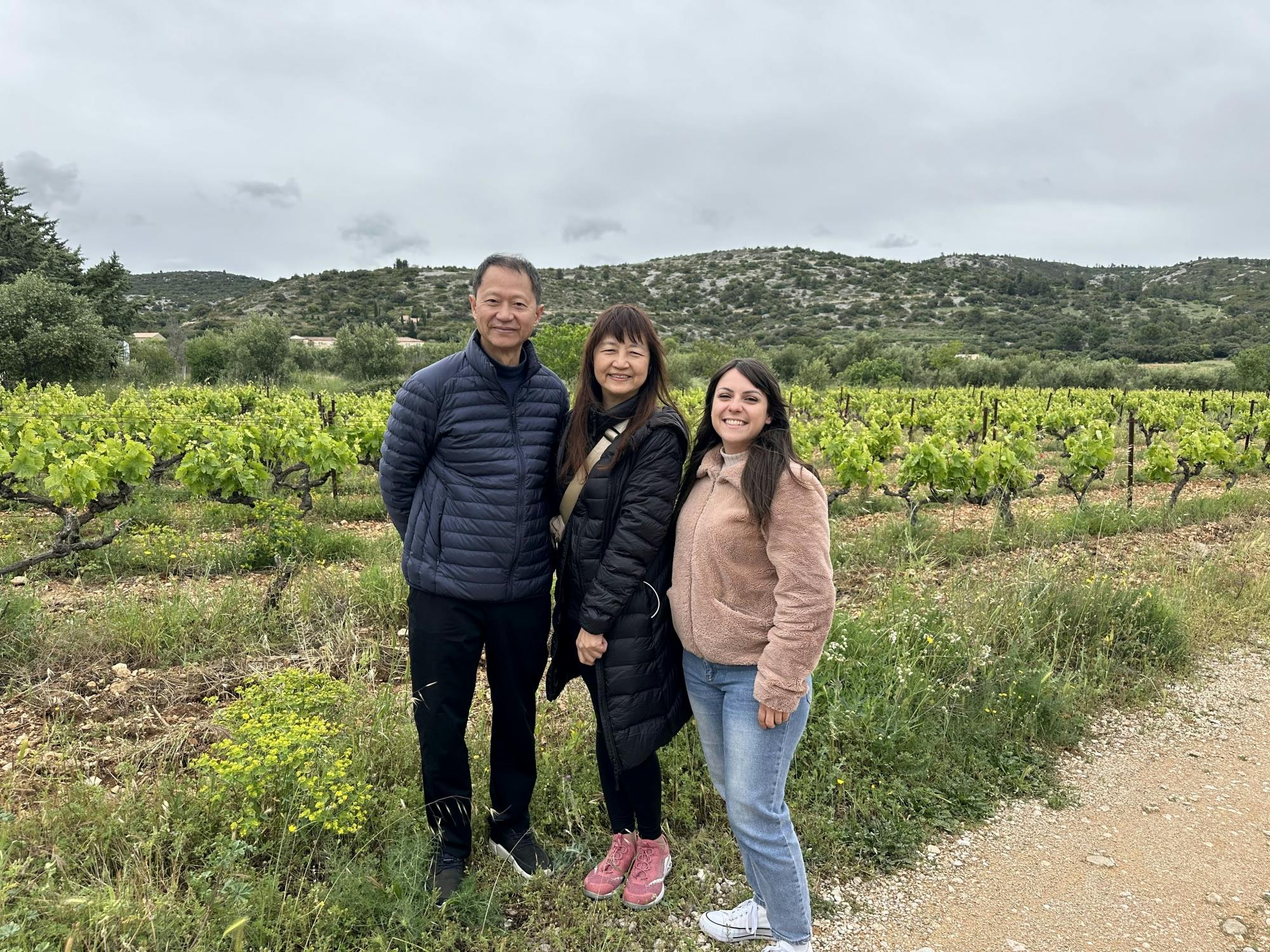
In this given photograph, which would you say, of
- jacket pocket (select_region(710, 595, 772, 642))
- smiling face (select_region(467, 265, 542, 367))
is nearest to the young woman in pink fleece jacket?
jacket pocket (select_region(710, 595, 772, 642))

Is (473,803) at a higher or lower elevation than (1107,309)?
lower

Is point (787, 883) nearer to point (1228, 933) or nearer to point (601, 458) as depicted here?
point (601, 458)

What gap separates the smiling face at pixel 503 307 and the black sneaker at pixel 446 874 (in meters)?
1.76

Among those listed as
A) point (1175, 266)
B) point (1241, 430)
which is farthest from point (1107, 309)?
point (1241, 430)

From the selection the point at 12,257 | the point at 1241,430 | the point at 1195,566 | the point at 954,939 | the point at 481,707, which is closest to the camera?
the point at 954,939

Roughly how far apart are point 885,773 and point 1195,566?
415 cm

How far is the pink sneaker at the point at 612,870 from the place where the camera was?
7.91 ft

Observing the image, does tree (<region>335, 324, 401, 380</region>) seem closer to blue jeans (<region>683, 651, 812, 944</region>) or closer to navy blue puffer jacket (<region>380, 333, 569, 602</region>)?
navy blue puffer jacket (<region>380, 333, 569, 602</region>)

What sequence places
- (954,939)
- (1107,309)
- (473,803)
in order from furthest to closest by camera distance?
1. (1107,309)
2. (473,803)
3. (954,939)

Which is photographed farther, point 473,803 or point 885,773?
point 885,773

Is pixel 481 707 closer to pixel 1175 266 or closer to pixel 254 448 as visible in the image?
pixel 254 448

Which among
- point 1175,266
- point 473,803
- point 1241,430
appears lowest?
point 473,803

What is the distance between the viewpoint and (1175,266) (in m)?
76.8

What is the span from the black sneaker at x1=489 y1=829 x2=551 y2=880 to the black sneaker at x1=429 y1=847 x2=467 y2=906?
0.14 meters
